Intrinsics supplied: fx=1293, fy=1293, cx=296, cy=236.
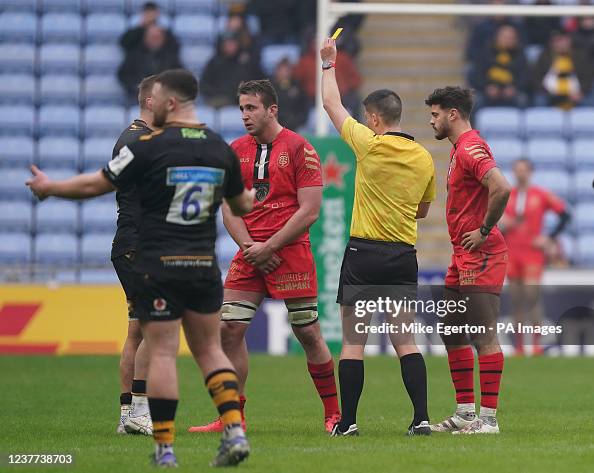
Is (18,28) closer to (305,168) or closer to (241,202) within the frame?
(305,168)

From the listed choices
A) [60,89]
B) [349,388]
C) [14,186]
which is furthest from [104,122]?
[349,388]

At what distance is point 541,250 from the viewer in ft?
53.8

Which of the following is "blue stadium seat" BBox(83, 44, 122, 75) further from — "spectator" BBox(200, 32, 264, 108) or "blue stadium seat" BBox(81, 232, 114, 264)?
"blue stadium seat" BBox(81, 232, 114, 264)

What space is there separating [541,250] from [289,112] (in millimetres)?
4305

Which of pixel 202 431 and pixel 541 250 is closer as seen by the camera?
pixel 202 431

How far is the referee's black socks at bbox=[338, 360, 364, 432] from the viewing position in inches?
309

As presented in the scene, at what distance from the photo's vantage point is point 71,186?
631 cm

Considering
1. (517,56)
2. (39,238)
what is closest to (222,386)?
(39,238)

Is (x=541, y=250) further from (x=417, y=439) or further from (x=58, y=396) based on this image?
(x=417, y=439)

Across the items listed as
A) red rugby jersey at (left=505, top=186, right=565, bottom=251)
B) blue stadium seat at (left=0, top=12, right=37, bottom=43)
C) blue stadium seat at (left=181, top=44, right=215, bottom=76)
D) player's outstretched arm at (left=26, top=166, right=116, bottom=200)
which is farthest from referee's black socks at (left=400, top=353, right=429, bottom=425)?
blue stadium seat at (left=0, top=12, right=37, bottom=43)

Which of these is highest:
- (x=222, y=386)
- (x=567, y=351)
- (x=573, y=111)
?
(x=573, y=111)

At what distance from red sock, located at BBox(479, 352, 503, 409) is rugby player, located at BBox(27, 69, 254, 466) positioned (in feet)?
7.16

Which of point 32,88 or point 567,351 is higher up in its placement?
point 32,88

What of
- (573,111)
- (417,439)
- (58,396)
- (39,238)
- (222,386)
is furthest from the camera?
(573,111)
